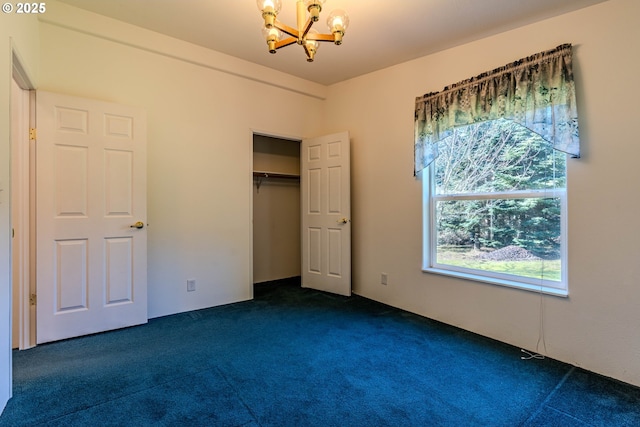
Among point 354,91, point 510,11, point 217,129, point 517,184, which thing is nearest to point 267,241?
point 217,129

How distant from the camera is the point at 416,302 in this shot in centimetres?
319

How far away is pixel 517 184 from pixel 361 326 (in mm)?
1833

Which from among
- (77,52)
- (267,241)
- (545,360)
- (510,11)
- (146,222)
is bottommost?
(545,360)

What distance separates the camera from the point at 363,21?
2.57m

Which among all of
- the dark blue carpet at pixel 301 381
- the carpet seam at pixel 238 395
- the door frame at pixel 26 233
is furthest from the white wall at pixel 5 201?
the carpet seam at pixel 238 395

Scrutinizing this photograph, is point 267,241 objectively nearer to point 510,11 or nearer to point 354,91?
point 354,91

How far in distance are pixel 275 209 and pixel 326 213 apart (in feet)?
3.22

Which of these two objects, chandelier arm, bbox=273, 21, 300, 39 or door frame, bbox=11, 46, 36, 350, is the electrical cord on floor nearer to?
chandelier arm, bbox=273, 21, 300, 39

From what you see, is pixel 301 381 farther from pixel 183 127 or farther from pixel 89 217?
pixel 183 127

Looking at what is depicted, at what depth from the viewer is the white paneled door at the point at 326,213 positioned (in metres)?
3.72

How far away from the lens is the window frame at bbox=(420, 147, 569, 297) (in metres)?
2.32

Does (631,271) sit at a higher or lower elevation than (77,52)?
lower

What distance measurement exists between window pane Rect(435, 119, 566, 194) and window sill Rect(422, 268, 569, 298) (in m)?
0.78

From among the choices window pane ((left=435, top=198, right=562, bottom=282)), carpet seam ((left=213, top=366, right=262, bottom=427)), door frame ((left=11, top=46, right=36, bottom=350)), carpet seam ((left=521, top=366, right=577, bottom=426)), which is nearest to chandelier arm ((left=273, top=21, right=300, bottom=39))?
door frame ((left=11, top=46, right=36, bottom=350))
